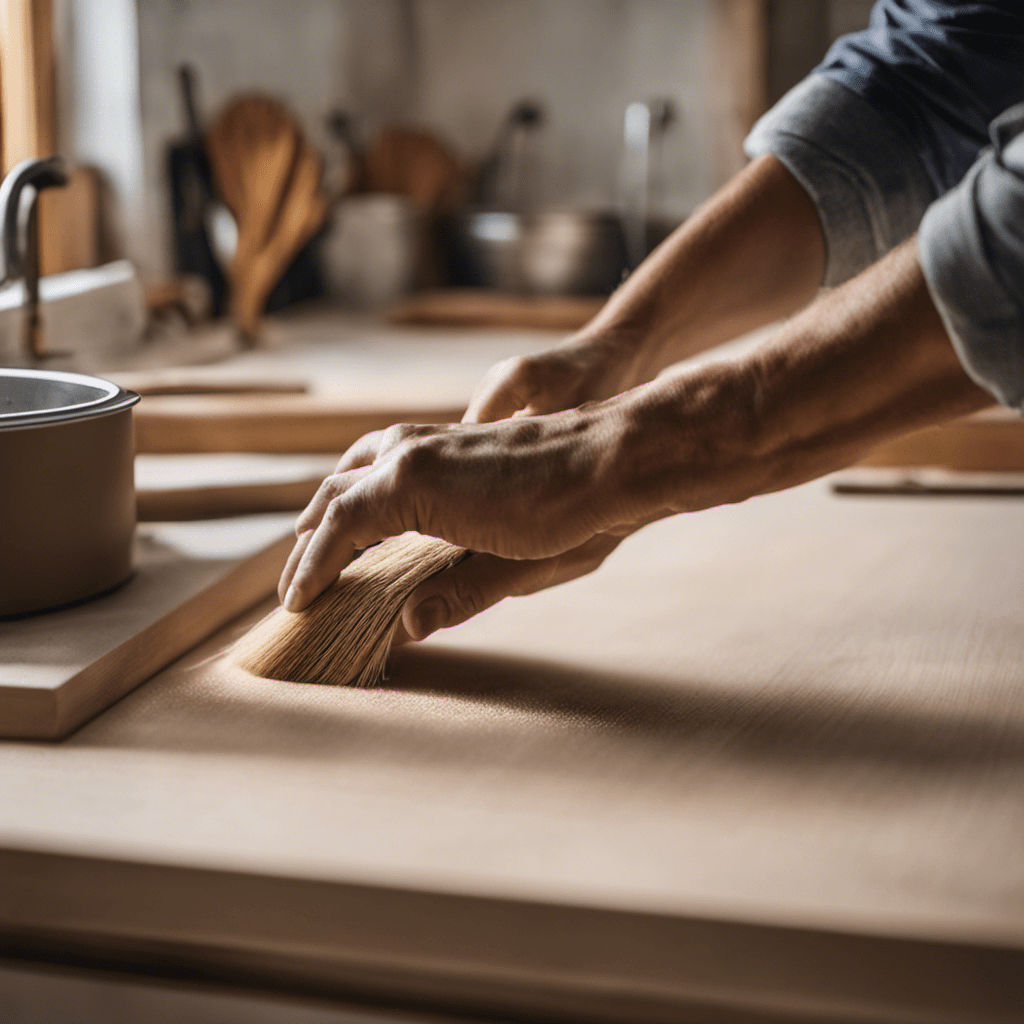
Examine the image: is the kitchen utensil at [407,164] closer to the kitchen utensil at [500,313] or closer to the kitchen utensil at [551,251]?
the kitchen utensil at [551,251]

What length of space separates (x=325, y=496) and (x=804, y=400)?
0.82 feet

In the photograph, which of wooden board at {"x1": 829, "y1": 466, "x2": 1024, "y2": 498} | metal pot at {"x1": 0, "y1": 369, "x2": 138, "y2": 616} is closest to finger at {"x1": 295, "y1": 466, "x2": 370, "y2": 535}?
metal pot at {"x1": 0, "y1": 369, "x2": 138, "y2": 616}

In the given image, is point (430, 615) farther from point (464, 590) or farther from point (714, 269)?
point (714, 269)

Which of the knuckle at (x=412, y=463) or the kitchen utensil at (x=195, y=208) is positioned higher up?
the kitchen utensil at (x=195, y=208)

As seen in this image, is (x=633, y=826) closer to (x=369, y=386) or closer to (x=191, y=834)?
(x=191, y=834)

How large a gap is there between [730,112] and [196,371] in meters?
1.32

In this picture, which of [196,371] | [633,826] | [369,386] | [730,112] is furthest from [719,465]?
[730,112]

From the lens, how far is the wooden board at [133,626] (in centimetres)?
53

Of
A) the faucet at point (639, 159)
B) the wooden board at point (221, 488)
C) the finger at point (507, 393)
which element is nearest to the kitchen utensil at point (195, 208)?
the faucet at point (639, 159)

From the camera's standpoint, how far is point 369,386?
52.3 inches

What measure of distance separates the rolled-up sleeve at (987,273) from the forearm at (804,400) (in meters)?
0.01

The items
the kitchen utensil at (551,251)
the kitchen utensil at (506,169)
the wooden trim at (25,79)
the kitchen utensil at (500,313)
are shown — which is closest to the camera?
the wooden trim at (25,79)

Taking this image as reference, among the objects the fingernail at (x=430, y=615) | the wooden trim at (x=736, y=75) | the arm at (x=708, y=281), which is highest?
the wooden trim at (x=736, y=75)

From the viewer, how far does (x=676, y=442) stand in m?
0.53
